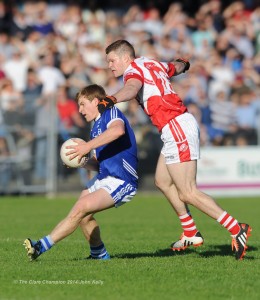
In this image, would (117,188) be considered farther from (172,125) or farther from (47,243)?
(172,125)

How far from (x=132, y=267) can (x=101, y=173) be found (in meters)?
1.03

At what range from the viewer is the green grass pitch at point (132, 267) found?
25.6 ft

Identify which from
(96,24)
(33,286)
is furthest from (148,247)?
(96,24)

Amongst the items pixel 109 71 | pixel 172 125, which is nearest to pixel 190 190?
pixel 172 125

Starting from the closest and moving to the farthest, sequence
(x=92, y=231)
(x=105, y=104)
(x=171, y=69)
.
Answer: (x=105, y=104) < (x=92, y=231) < (x=171, y=69)

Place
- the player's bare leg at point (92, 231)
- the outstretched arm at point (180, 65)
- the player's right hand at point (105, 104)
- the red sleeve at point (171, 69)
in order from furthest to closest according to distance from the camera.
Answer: the outstretched arm at point (180, 65), the red sleeve at point (171, 69), the player's bare leg at point (92, 231), the player's right hand at point (105, 104)

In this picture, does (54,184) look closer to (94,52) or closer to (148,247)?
(94,52)

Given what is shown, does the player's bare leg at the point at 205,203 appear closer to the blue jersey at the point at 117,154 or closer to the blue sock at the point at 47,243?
the blue jersey at the point at 117,154

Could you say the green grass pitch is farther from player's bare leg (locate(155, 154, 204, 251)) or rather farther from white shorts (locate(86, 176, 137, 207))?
white shorts (locate(86, 176, 137, 207))

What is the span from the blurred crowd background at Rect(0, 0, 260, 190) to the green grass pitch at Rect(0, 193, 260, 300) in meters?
5.68

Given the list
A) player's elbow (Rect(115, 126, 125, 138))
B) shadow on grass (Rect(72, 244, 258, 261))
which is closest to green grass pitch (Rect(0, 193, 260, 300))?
shadow on grass (Rect(72, 244, 258, 261))

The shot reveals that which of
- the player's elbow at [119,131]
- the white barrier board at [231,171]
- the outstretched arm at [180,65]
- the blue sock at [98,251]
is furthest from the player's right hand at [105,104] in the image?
the white barrier board at [231,171]

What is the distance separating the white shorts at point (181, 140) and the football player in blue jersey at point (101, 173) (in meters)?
0.62

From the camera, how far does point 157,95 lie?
1015 cm
